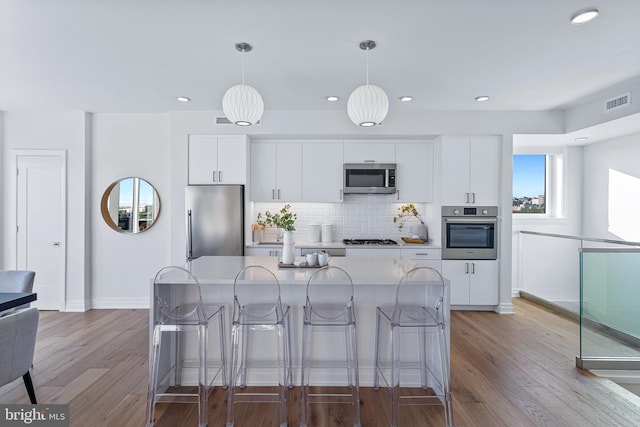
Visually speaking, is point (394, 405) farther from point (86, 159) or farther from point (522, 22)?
point (86, 159)

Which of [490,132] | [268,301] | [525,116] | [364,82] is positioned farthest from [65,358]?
[525,116]

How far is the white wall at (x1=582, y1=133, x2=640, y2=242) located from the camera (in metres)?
4.54

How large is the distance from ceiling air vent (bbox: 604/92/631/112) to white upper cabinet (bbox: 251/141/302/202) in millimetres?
3706

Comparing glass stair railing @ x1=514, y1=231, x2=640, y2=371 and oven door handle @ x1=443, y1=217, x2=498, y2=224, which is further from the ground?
oven door handle @ x1=443, y1=217, x2=498, y2=224

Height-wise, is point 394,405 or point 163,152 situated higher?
point 163,152

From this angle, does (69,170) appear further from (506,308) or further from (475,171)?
(506,308)

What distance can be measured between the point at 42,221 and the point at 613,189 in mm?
8073

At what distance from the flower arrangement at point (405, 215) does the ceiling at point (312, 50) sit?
1583mm

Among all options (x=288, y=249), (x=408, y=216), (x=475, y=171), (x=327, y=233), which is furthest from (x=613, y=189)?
(x=288, y=249)

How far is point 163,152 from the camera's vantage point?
15.2 feet

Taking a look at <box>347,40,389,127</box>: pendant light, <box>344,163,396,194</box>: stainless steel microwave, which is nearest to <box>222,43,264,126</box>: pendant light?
<box>347,40,389,127</box>: pendant light

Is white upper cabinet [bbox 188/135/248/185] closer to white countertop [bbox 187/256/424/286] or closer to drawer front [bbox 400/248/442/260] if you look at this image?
white countertop [bbox 187/256/424/286]

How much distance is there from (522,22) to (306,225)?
3.51 m

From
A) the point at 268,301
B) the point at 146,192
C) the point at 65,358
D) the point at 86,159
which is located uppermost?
the point at 86,159
